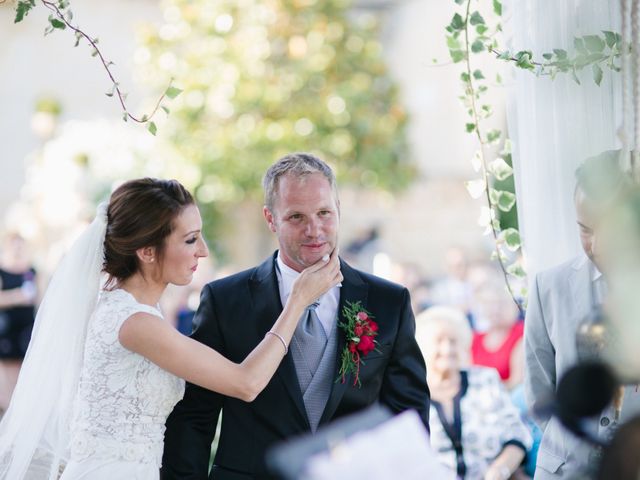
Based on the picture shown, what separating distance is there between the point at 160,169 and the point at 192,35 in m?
1.94

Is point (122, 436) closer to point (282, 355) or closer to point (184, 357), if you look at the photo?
point (184, 357)

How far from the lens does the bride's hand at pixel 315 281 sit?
11.1 ft

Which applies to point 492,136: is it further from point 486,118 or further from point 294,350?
point 294,350

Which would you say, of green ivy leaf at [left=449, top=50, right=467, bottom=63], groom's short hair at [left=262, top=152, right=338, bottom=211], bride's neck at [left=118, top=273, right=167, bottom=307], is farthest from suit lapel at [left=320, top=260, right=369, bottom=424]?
green ivy leaf at [left=449, top=50, right=467, bottom=63]

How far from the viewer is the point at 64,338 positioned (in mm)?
3652

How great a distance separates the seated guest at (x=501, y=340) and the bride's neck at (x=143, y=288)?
12.3ft

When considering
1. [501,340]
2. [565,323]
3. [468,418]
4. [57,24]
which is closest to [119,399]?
[57,24]

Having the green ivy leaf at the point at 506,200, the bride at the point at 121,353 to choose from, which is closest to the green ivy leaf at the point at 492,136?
the green ivy leaf at the point at 506,200

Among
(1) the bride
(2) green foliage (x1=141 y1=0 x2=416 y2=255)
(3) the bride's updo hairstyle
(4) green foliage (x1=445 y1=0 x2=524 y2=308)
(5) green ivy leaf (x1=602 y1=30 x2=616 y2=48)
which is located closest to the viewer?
(5) green ivy leaf (x1=602 y1=30 x2=616 y2=48)

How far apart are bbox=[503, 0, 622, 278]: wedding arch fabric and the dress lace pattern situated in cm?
139

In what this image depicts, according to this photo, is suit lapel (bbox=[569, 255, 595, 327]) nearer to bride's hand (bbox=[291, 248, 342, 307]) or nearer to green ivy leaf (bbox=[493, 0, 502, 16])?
bride's hand (bbox=[291, 248, 342, 307])

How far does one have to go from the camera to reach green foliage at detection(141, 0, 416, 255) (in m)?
13.7

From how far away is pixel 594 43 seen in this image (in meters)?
3.16

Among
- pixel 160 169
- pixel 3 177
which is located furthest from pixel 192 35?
pixel 3 177
